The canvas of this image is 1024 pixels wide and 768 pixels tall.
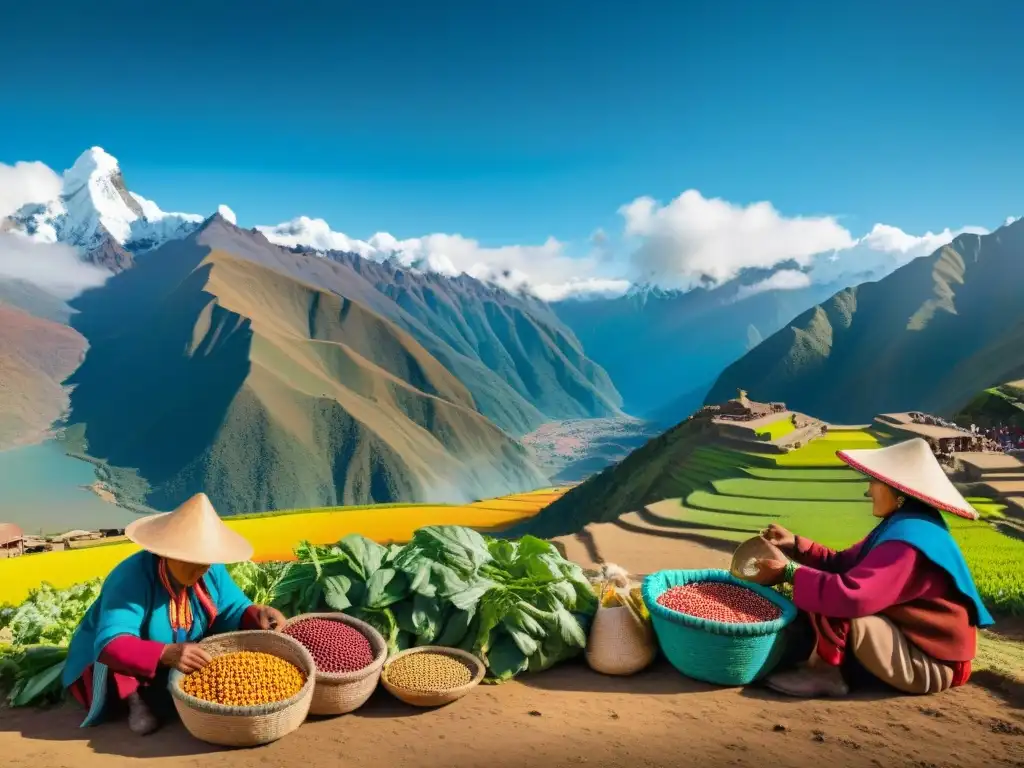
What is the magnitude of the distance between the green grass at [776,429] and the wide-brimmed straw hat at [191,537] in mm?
31156

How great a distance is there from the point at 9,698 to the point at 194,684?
210 centimetres

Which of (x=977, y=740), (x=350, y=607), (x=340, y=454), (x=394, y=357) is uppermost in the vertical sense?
(x=394, y=357)

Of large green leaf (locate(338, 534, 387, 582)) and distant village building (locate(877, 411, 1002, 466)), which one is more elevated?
large green leaf (locate(338, 534, 387, 582))

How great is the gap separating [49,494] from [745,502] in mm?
107120

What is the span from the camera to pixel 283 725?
14.7 ft

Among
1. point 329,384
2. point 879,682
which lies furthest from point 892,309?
point 879,682

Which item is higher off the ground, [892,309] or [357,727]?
[892,309]

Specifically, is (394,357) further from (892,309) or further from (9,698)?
(9,698)

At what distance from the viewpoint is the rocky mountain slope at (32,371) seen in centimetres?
12419

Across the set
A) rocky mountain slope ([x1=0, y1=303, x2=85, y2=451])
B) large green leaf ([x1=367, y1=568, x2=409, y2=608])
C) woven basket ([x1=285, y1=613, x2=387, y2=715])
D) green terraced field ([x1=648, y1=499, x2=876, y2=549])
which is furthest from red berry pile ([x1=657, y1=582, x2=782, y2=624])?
rocky mountain slope ([x1=0, y1=303, x2=85, y2=451])

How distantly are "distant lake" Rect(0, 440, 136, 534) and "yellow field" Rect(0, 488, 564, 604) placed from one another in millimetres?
58447

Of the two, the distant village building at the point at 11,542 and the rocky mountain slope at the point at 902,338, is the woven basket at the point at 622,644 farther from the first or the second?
the rocky mountain slope at the point at 902,338

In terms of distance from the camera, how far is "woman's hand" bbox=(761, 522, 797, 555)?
5.76 metres

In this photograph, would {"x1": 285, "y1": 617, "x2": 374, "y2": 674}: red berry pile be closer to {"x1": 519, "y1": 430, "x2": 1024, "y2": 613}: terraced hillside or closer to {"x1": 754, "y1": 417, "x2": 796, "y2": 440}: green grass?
A: {"x1": 519, "y1": 430, "x2": 1024, "y2": 613}: terraced hillside
